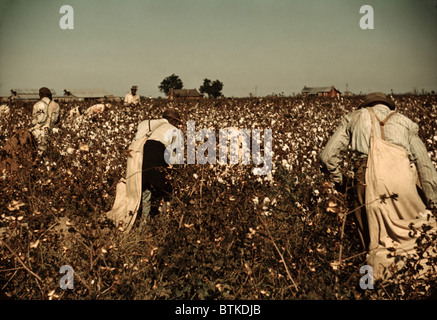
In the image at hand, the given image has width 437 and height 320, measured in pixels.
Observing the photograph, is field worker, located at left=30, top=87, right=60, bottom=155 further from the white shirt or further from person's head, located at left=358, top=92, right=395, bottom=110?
person's head, located at left=358, top=92, right=395, bottom=110

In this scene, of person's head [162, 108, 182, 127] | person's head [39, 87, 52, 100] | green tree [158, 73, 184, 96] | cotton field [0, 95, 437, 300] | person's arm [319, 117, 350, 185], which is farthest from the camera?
green tree [158, 73, 184, 96]

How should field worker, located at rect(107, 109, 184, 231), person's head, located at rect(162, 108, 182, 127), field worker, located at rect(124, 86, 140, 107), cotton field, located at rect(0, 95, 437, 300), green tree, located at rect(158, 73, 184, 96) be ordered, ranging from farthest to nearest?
green tree, located at rect(158, 73, 184, 96) → field worker, located at rect(124, 86, 140, 107) → person's head, located at rect(162, 108, 182, 127) → field worker, located at rect(107, 109, 184, 231) → cotton field, located at rect(0, 95, 437, 300)

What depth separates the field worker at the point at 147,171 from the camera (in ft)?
13.7

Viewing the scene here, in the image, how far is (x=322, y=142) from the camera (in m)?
5.83

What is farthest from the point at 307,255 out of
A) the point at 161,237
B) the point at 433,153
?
the point at 433,153

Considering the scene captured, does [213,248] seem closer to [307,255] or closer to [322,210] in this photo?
[307,255]

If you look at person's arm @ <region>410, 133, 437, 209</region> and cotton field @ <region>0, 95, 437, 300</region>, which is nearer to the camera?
cotton field @ <region>0, 95, 437, 300</region>

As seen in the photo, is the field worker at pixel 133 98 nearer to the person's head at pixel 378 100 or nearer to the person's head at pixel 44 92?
the person's head at pixel 44 92

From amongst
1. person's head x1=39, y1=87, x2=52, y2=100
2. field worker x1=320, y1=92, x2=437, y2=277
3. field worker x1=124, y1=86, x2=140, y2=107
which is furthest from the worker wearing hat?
field worker x1=124, y1=86, x2=140, y2=107

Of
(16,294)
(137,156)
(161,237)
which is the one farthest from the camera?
(137,156)

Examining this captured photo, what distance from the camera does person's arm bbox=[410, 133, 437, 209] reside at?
9.96ft

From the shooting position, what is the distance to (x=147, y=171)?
4328mm

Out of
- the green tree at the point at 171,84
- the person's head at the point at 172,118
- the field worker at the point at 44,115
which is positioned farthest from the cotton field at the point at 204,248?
the green tree at the point at 171,84
